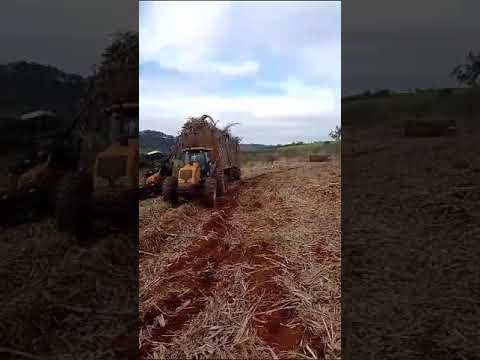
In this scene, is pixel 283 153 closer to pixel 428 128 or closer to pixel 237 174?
Result: pixel 237 174

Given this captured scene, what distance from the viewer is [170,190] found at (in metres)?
4.84

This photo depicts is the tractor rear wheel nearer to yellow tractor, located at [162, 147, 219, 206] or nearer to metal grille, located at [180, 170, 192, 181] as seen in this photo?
yellow tractor, located at [162, 147, 219, 206]

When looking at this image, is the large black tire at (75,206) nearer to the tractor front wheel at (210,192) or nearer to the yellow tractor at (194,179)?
the yellow tractor at (194,179)

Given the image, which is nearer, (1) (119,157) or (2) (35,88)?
(1) (119,157)

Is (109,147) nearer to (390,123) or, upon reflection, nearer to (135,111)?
(135,111)

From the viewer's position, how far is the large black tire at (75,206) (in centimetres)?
334

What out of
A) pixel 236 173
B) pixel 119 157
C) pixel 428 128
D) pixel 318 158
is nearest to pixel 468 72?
pixel 428 128

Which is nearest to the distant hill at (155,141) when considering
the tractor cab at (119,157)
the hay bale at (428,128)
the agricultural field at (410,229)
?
the tractor cab at (119,157)

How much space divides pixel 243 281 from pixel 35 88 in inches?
98.4

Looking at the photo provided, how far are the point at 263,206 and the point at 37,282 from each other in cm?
243

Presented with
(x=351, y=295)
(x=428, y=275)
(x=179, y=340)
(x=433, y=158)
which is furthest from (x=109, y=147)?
(x=433, y=158)

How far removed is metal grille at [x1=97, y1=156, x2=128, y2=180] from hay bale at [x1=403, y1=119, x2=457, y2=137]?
2.90 meters

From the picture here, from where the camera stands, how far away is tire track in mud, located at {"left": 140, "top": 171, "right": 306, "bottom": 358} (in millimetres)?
2408

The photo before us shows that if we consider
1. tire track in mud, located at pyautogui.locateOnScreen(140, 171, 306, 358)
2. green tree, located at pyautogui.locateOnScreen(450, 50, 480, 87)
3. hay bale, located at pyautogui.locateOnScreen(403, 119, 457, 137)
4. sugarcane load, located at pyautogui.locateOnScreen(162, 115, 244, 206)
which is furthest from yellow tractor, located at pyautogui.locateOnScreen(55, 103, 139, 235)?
green tree, located at pyautogui.locateOnScreen(450, 50, 480, 87)
